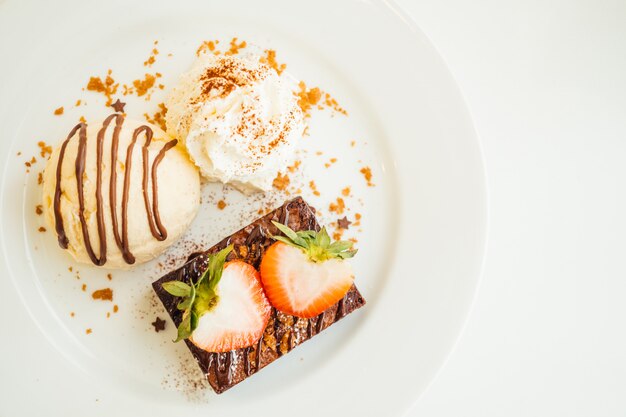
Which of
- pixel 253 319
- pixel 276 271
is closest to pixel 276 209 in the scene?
pixel 276 271

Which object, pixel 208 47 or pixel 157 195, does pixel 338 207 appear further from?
pixel 208 47

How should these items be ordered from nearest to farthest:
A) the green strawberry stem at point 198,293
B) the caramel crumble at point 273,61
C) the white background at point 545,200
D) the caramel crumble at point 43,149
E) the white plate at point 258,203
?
1. the green strawberry stem at point 198,293
2. the white plate at point 258,203
3. the caramel crumble at point 43,149
4. the caramel crumble at point 273,61
5. the white background at point 545,200

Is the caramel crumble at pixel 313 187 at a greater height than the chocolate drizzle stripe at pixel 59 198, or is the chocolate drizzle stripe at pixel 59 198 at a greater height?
the chocolate drizzle stripe at pixel 59 198

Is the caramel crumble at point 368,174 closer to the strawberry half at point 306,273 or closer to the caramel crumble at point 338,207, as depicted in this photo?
the caramel crumble at point 338,207

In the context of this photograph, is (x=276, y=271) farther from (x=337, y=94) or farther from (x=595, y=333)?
(x=595, y=333)

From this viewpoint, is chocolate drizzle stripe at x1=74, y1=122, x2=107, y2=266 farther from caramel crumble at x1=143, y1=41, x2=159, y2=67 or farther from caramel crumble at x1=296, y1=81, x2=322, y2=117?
caramel crumble at x1=296, y1=81, x2=322, y2=117

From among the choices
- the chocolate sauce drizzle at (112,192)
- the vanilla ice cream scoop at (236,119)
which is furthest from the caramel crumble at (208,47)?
the chocolate sauce drizzle at (112,192)

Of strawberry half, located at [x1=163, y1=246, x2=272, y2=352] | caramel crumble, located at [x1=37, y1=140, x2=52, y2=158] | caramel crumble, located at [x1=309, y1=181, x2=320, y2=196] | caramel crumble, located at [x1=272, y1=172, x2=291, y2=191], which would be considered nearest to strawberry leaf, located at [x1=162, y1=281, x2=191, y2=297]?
strawberry half, located at [x1=163, y1=246, x2=272, y2=352]
